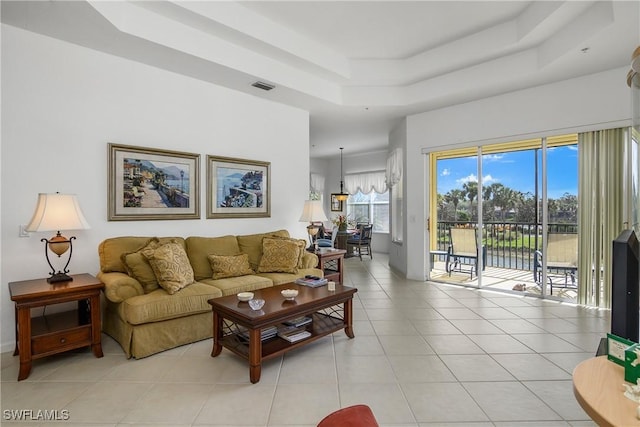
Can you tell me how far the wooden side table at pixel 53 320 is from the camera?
2.46 meters

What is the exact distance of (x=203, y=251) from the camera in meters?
3.85

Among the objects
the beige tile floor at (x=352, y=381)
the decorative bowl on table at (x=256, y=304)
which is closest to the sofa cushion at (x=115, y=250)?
the beige tile floor at (x=352, y=381)

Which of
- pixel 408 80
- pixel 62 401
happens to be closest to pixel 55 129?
pixel 62 401

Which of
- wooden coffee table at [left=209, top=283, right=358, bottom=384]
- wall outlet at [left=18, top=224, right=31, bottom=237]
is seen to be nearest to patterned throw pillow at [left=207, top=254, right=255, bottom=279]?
wooden coffee table at [left=209, top=283, right=358, bottom=384]

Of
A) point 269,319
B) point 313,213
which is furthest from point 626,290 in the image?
point 313,213

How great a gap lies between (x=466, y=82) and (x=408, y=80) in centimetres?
87

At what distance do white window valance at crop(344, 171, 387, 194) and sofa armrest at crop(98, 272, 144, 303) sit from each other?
753 centimetres

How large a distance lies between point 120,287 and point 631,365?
3399 mm

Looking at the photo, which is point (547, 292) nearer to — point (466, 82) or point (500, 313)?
point (500, 313)

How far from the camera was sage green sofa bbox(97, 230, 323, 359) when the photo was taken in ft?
9.32

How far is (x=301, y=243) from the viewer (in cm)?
438

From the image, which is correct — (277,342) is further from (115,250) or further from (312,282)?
(115,250)

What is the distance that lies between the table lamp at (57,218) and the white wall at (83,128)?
355 millimetres

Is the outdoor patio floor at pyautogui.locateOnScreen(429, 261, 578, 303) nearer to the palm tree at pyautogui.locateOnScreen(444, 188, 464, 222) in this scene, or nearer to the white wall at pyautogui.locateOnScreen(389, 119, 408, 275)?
the white wall at pyautogui.locateOnScreen(389, 119, 408, 275)
